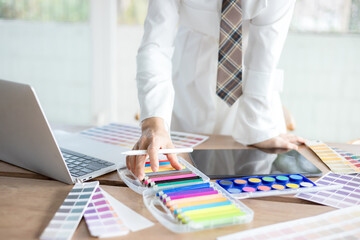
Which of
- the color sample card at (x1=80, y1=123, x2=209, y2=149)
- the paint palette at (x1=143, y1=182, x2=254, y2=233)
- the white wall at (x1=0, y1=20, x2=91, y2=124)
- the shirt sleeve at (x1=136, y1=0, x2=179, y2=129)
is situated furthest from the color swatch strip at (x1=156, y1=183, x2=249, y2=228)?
the white wall at (x1=0, y1=20, x2=91, y2=124)

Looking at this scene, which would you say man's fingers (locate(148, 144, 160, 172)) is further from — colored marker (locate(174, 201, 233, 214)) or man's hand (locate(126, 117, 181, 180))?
colored marker (locate(174, 201, 233, 214))

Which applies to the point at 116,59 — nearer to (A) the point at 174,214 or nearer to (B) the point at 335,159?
(B) the point at 335,159

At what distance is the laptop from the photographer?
838 millimetres

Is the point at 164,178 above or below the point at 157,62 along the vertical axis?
below

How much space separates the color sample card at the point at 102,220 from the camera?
27.7 inches

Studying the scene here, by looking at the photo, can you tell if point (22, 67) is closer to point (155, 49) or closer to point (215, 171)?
point (155, 49)

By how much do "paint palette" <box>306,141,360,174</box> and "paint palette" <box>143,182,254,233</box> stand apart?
0.42 meters

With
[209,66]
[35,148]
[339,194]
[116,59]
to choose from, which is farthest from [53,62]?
[339,194]

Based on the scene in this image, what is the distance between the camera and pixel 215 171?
102cm

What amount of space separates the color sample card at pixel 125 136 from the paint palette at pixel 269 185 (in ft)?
1.34

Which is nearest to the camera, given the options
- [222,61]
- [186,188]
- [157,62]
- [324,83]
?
[186,188]

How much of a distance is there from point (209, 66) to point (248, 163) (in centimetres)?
57

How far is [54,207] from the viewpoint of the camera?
814mm

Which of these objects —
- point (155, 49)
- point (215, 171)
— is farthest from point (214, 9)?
point (215, 171)
